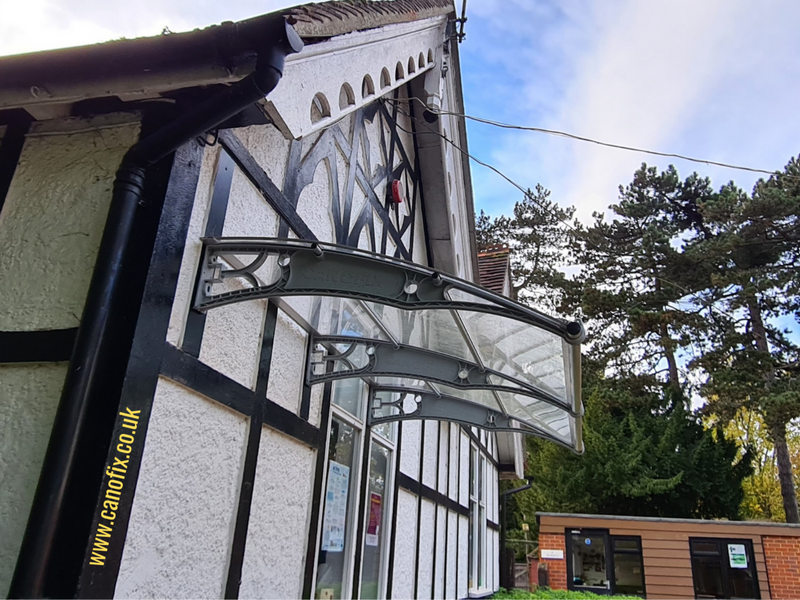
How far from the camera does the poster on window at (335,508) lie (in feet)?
12.9

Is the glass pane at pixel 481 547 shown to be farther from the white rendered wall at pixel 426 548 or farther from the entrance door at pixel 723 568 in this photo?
the entrance door at pixel 723 568

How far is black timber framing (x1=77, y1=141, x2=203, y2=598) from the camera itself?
195cm

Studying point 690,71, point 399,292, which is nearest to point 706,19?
point 690,71

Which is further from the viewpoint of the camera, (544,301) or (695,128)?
(544,301)

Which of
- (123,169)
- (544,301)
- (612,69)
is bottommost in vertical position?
(123,169)

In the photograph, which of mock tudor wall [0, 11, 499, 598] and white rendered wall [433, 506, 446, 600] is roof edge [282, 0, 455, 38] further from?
white rendered wall [433, 506, 446, 600]

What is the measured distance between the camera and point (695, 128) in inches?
241

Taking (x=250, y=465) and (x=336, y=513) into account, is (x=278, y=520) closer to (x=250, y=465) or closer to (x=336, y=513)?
(x=250, y=465)

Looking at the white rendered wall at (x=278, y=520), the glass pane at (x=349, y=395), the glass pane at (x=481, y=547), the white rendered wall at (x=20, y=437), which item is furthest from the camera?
the glass pane at (x=481, y=547)

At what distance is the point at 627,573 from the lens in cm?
1377

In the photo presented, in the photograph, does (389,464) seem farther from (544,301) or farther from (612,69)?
(544,301)

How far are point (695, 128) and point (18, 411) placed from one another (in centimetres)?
646

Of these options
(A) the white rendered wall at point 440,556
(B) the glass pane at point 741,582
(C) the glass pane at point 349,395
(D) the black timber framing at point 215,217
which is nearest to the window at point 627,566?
(B) the glass pane at point 741,582

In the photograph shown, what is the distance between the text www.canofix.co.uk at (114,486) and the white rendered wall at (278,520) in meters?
1.02
